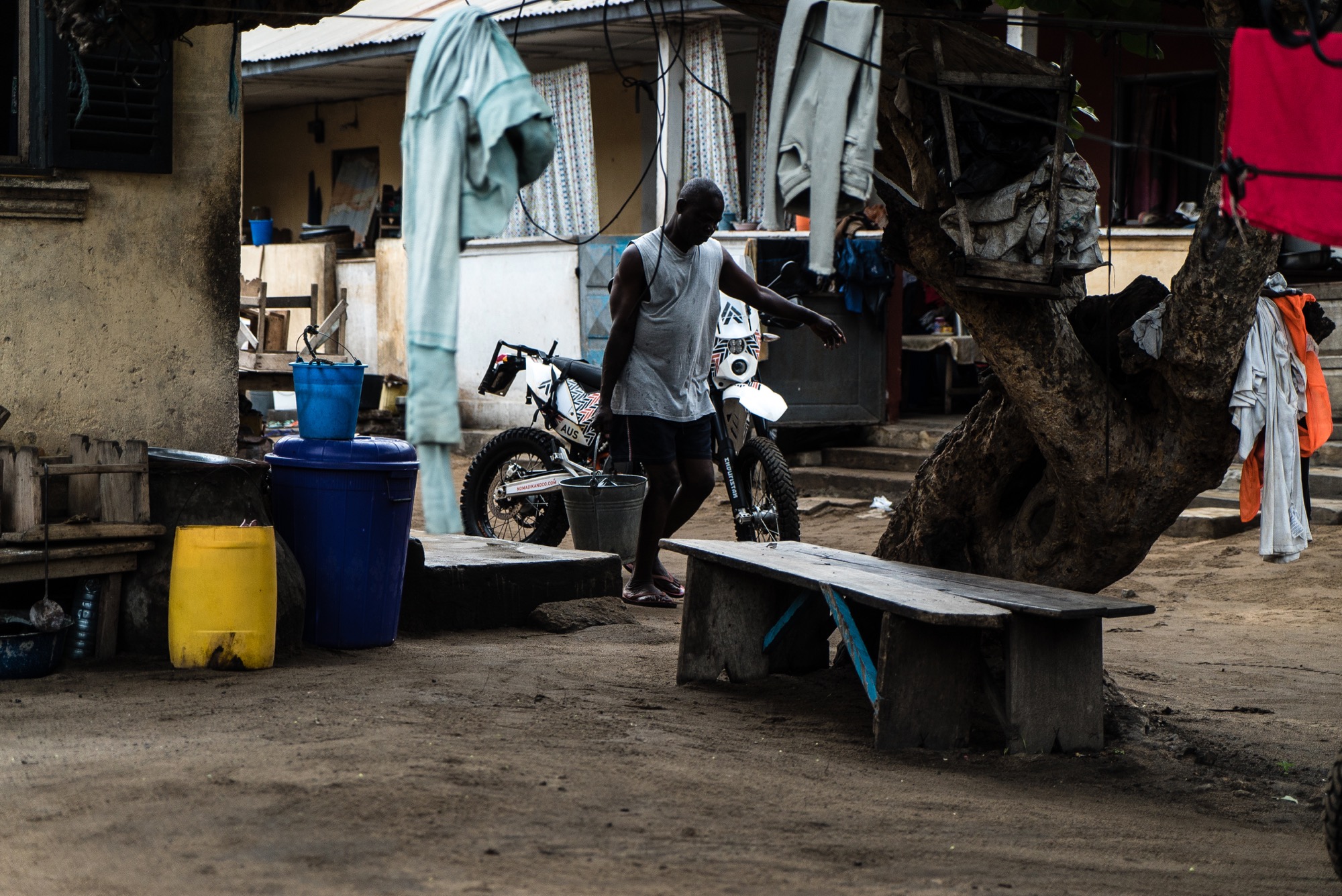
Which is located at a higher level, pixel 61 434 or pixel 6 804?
pixel 61 434

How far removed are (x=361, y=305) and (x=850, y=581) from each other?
42.7 feet

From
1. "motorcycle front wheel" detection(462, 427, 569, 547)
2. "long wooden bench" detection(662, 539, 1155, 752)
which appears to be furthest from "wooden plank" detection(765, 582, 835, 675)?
A: "motorcycle front wheel" detection(462, 427, 569, 547)

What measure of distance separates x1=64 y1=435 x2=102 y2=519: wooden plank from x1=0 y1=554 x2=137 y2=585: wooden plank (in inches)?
8.2

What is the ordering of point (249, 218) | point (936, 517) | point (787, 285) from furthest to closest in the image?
point (249, 218)
point (787, 285)
point (936, 517)

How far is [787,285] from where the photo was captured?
489 inches

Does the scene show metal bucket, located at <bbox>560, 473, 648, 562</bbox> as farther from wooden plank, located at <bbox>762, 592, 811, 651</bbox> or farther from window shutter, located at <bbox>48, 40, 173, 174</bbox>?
window shutter, located at <bbox>48, 40, 173, 174</bbox>

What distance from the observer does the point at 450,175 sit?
362cm

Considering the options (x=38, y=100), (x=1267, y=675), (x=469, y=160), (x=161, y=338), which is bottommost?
(x=1267, y=675)

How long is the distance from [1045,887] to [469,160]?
91.1 inches

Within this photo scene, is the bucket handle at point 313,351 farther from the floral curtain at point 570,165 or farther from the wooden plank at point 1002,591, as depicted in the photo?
the floral curtain at point 570,165

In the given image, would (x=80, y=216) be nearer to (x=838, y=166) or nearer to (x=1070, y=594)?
(x=838, y=166)

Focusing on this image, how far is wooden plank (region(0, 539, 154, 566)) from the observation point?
513cm

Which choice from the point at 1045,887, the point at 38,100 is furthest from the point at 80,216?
the point at 1045,887

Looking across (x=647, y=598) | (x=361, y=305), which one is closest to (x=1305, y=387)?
(x=647, y=598)
